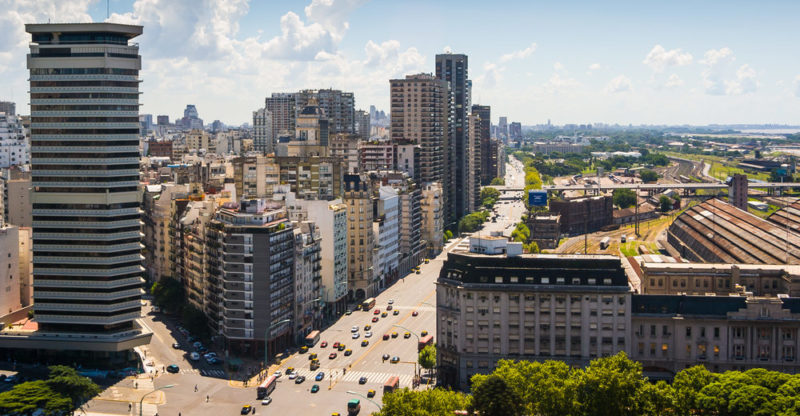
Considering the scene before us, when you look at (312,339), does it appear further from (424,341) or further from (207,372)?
(207,372)

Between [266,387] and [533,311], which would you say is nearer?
[266,387]

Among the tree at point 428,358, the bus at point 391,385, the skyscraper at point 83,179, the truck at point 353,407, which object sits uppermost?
the skyscraper at point 83,179

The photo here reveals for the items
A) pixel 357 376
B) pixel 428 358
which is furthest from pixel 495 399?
pixel 357 376

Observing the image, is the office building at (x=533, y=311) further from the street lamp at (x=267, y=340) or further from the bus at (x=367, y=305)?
the bus at (x=367, y=305)

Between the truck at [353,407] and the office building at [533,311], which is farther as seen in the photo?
the office building at [533,311]

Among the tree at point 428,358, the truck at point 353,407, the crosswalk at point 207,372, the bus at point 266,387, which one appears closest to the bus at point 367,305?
the tree at point 428,358
